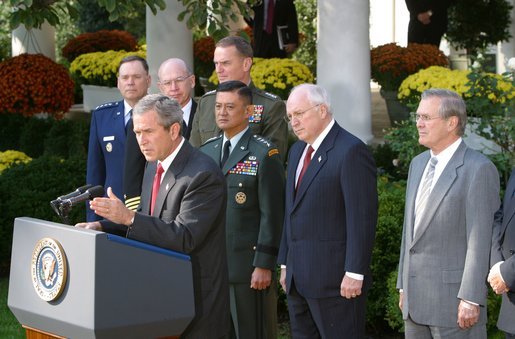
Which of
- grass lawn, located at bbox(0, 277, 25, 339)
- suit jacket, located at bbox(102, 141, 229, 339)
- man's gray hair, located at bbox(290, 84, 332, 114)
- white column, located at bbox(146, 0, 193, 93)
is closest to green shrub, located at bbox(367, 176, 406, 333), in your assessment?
man's gray hair, located at bbox(290, 84, 332, 114)

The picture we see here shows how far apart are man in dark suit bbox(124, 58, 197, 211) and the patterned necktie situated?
5.65ft

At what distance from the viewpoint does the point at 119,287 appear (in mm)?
3965

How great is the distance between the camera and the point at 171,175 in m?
4.55

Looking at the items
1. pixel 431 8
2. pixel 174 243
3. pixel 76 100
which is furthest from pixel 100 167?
pixel 76 100

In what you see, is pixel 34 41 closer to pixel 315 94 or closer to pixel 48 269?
pixel 315 94

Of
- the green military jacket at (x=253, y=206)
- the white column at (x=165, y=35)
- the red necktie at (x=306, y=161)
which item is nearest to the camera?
the red necktie at (x=306, y=161)

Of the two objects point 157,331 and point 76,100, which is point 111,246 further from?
point 76,100

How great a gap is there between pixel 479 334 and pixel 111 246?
2059mm

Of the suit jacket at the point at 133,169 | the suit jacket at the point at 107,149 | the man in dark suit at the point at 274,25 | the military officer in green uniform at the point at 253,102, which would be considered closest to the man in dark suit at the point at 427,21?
the man in dark suit at the point at 274,25

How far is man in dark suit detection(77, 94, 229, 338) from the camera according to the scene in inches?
172

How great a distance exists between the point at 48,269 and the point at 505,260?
2123 millimetres

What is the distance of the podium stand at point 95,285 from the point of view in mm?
3920

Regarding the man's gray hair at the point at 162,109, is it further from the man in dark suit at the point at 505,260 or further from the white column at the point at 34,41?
the white column at the point at 34,41

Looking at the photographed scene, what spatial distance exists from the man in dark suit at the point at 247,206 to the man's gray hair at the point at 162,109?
1.25 meters
